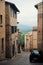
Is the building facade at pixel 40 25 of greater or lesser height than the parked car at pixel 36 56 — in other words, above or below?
above

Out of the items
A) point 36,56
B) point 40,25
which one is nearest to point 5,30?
point 40,25

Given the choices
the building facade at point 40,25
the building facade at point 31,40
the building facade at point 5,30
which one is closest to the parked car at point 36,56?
the building facade at point 5,30

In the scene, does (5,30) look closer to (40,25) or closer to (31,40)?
(40,25)

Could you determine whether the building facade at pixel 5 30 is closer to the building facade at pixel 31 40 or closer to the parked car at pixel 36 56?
the parked car at pixel 36 56

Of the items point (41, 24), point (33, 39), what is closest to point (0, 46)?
point (41, 24)

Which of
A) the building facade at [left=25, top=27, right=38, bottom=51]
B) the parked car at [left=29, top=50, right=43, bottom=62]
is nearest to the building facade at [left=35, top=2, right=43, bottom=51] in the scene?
the parked car at [left=29, top=50, right=43, bottom=62]

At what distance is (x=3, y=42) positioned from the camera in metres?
36.5

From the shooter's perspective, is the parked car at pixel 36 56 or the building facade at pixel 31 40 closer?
the parked car at pixel 36 56

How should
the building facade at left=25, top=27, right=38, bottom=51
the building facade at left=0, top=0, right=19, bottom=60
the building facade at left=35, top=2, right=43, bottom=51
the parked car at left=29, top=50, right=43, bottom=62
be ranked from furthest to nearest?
the building facade at left=25, top=27, right=38, bottom=51, the building facade at left=35, top=2, right=43, bottom=51, the building facade at left=0, top=0, right=19, bottom=60, the parked car at left=29, top=50, right=43, bottom=62

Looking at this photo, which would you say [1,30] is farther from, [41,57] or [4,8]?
[41,57]

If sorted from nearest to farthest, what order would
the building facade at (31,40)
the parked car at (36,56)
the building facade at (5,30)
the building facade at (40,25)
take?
the parked car at (36,56), the building facade at (5,30), the building facade at (40,25), the building facade at (31,40)

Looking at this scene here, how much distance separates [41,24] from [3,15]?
280 inches

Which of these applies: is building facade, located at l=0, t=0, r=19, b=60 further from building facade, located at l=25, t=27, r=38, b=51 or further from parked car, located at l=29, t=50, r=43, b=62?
building facade, located at l=25, t=27, r=38, b=51

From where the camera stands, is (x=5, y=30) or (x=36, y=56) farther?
(x=5, y=30)
